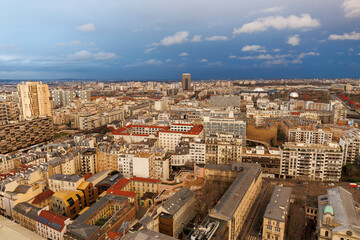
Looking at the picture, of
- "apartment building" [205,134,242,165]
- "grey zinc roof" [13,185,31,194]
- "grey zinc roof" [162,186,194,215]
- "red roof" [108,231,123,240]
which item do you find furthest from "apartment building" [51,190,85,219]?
"apartment building" [205,134,242,165]

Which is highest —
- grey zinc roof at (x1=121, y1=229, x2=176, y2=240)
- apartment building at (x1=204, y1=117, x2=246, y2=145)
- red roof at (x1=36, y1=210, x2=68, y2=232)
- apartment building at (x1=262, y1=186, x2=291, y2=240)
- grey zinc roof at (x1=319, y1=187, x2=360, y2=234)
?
apartment building at (x1=204, y1=117, x2=246, y2=145)

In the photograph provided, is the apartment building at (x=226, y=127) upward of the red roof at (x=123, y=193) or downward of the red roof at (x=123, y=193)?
upward

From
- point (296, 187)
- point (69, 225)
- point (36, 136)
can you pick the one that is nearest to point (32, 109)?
point (36, 136)

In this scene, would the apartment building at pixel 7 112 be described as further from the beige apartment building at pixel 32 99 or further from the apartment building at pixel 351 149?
the apartment building at pixel 351 149

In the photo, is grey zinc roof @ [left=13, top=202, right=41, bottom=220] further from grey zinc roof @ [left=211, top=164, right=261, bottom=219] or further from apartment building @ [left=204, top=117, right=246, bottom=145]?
apartment building @ [left=204, top=117, right=246, bottom=145]

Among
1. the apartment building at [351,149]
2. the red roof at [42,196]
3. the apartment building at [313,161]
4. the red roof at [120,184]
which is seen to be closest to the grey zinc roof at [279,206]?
the apartment building at [313,161]

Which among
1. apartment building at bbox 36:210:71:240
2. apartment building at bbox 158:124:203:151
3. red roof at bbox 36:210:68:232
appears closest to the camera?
apartment building at bbox 36:210:71:240

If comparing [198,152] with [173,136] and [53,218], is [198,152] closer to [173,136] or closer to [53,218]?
[173,136]
